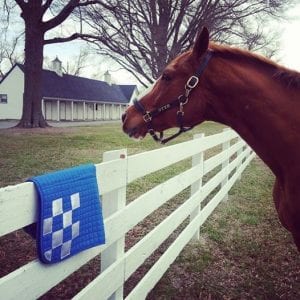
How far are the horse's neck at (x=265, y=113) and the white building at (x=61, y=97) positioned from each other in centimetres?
3812

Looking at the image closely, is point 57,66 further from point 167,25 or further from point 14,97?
point 167,25

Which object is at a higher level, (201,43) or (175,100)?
(201,43)

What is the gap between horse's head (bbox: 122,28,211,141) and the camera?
276cm

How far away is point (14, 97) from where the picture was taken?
40.6m

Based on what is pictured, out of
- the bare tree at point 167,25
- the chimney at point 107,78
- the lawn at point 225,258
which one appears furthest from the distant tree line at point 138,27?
the chimney at point 107,78

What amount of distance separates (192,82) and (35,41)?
21.2 m

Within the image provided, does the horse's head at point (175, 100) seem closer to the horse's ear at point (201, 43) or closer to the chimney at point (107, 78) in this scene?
the horse's ear at point (201, 43)

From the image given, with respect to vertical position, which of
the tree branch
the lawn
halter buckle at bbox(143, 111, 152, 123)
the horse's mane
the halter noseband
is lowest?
the lawn

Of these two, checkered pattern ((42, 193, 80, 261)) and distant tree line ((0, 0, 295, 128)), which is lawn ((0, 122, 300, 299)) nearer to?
checkered pattern ((42, 193, 80, 261))

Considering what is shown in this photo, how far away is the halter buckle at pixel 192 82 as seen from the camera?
275cm

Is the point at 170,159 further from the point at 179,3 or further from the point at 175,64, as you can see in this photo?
the point at 179,3

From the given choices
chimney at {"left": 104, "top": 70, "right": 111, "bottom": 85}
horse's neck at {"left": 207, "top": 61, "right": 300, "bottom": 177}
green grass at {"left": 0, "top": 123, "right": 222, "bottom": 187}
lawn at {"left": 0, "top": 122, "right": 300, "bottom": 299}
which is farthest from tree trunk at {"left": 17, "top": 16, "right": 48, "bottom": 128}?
chimney at {"left": 104, "top": 70, "right": 111, "bottom": 85}

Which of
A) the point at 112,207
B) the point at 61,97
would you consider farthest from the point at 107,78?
the point at 112,207

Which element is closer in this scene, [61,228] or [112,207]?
[61,228]
